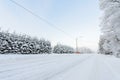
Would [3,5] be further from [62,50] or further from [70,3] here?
[62,50]

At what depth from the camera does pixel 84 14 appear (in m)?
33.2

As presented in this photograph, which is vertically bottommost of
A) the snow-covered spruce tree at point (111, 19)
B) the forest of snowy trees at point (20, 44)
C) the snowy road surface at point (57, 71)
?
the snowy road surface at point (57, 71)

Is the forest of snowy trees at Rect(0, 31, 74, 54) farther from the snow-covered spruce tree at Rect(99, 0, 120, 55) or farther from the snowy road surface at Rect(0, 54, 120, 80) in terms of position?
the snow-covered spruce tree at Rect(99, 0, 120, 55)

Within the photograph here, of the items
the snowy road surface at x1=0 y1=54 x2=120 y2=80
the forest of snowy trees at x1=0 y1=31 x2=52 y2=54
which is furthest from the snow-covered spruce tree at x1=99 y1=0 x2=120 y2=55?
the forest of snowy trees at x1=0 y1=31 x2=52 y2=54

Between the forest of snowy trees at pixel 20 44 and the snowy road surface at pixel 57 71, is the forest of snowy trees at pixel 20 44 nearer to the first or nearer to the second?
the forest of snowy trees at pixel 20 44

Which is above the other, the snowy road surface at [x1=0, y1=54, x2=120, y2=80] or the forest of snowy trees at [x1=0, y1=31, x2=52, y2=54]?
the forest of snowy trees at [x1=0, y1=31, x2=52, y2=54]

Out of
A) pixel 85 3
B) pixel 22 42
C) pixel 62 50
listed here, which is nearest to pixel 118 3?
pixel 85 3

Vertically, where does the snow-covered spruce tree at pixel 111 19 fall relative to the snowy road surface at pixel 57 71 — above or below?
above

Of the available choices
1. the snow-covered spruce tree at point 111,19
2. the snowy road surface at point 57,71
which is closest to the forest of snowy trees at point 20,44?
the snowy road surface at point 57,71

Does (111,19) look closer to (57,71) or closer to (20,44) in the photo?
(57,71)

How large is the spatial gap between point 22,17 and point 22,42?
7.02 metres

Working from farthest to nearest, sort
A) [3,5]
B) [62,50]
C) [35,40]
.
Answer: [62,50] < [35,40] < [3,5]

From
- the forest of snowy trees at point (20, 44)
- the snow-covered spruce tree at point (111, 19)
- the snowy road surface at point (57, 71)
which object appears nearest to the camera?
the snowy road surface at point (57, 71)

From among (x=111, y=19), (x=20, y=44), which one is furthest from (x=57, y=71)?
(x=20, y=44)
